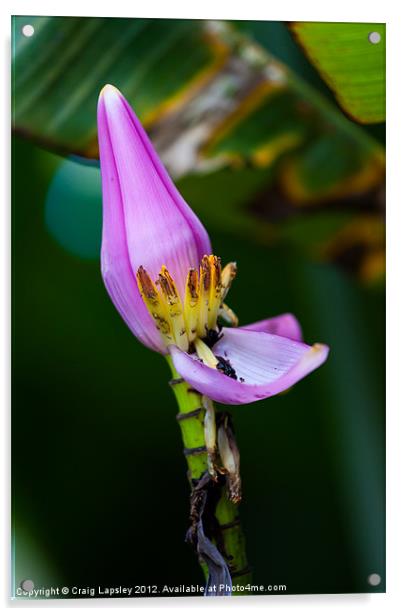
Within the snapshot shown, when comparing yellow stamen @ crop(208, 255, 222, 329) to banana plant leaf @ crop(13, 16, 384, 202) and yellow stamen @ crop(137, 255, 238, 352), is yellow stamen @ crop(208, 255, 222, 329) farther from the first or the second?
banana plant leaf @ crop(13, 16, 384, 202)

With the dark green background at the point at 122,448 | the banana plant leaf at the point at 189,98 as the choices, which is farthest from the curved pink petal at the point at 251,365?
the banana plant leaf at the point at 189,98

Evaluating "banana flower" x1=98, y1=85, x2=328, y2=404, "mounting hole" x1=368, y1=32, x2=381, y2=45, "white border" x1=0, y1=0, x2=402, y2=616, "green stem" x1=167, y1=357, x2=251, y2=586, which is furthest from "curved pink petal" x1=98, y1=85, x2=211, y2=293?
"mounting hole" x1=368, y1=32, x2=381, y2=45

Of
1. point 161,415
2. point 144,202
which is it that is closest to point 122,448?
point 161,415

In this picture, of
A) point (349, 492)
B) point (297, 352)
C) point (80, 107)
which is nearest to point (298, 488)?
point (349, 492)

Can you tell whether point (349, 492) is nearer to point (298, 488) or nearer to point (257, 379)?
point (298, 488)
